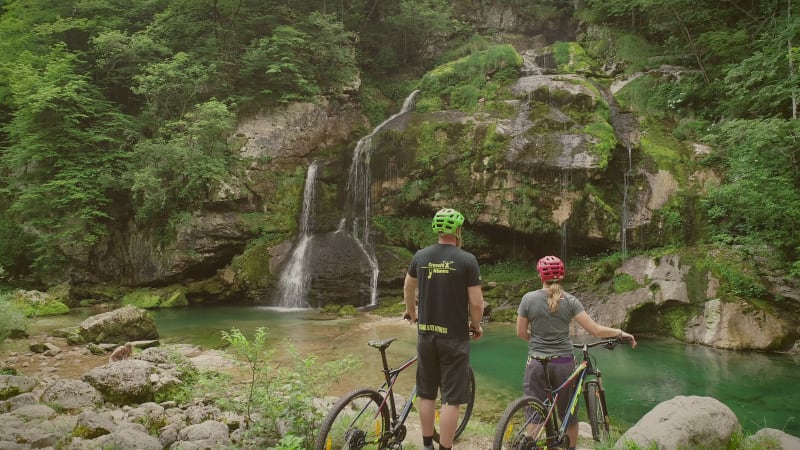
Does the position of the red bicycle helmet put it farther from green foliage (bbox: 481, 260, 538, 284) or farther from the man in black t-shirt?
green foliage (bbox: 481, 260, 538, 284)

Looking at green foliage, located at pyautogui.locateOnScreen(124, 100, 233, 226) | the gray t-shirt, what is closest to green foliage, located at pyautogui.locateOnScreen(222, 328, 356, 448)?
the gray t-shirt

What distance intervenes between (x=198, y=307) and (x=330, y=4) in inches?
634

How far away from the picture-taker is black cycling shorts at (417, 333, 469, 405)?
3.43m

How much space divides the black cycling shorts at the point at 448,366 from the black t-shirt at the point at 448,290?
0.22 ft

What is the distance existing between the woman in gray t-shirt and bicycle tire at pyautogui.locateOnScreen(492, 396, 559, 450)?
21 centimetres

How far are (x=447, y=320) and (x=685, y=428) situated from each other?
2505 mm

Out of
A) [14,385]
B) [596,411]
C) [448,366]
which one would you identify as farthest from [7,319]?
[596,411]

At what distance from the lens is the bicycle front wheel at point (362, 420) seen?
11.1 ft

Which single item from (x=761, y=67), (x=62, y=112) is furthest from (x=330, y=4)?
(x=761, y=67)

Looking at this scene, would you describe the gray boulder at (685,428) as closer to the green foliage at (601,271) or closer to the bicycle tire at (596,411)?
the bicycle tire at (596,411)

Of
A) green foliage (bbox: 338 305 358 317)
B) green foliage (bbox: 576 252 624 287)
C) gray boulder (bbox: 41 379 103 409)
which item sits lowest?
green foliage (bbox: 338 305 358 317)

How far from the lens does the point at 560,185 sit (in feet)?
49.5

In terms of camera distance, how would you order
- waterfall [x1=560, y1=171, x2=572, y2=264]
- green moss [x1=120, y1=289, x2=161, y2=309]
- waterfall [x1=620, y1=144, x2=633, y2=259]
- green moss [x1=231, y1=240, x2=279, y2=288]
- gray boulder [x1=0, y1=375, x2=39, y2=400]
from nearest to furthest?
gray boulder [x1=0, y1=375, x2=39, y2=400], waterfall [x1=620, y1=144, x2=633, y2=259], waterfall [x1=560, y1=171, x2=572, y2=264], green moss [x1=120, y1=289, x2=161, y2=309], green moss [x1=231, y1=240, x2=279, y2=288]

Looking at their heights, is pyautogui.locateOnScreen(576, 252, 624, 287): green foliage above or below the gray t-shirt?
below
